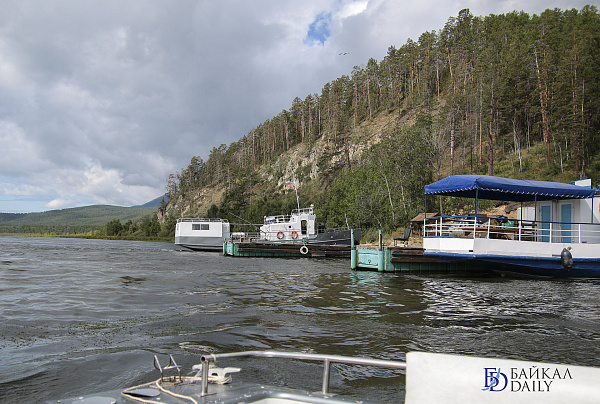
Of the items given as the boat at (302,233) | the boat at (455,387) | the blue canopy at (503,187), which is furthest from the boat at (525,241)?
the boat at (302,233)

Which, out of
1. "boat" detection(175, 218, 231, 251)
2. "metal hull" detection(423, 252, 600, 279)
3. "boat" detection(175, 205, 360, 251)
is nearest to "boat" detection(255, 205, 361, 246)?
"boat" detection(175, 205, 360, 251)

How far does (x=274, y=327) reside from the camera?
29.6 ft

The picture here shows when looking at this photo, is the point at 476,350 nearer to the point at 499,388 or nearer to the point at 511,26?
the point at 499,388

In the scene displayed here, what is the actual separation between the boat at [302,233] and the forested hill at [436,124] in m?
6.54

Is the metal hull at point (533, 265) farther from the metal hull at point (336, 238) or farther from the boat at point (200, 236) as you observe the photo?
the boat at point (200, 236)

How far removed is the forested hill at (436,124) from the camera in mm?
45438

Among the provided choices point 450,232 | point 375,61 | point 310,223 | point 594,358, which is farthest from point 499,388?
point 375,61

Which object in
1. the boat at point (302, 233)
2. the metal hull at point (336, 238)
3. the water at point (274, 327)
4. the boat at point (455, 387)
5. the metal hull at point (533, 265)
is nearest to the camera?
the boat at point (455, 387)

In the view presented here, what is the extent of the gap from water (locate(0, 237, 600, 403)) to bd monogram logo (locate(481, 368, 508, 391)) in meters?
2.87

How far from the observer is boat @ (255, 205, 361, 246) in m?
38.1

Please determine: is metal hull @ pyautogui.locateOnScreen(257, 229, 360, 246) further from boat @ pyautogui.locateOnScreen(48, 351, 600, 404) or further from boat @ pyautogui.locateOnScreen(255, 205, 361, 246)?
boat @ pyautogui.locateOnScreen(48, 351, 600, 404)

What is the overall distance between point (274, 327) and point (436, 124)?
62565 millimetres

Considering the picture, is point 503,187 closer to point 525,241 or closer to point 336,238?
point 525,241

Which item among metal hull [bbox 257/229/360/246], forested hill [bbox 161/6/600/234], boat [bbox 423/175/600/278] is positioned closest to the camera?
boat [bbox 423/175/600/278]
